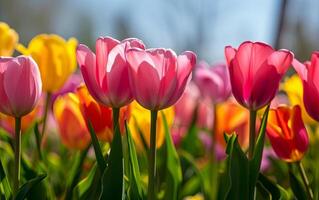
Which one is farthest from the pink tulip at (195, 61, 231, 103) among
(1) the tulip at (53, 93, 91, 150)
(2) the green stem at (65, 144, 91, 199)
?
(2) the green stem at (65, 144, 91, 199)

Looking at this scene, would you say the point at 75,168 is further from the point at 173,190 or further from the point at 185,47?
the point at 185,47

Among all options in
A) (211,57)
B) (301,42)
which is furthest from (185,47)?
(301,42)

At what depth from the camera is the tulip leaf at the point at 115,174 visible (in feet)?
1.84

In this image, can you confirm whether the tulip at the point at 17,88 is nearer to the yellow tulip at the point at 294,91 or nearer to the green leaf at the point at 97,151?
the green leaf at the point at 97,151

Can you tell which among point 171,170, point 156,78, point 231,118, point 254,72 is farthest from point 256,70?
point 231,118

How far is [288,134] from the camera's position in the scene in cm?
66

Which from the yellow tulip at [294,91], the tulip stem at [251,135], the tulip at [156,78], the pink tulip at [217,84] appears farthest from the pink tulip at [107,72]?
the pink tulip at [217,84]

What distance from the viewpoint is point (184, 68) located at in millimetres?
574

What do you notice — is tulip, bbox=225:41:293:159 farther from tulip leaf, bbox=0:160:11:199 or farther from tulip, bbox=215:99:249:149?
tulip, bbox=215:99:249:149

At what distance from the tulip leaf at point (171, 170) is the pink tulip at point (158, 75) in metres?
0.16

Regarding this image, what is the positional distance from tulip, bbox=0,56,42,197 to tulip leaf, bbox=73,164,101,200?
3.3 inches

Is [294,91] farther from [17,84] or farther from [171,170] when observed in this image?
[17,84]

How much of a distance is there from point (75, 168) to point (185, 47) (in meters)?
13.2

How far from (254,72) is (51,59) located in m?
0.39
